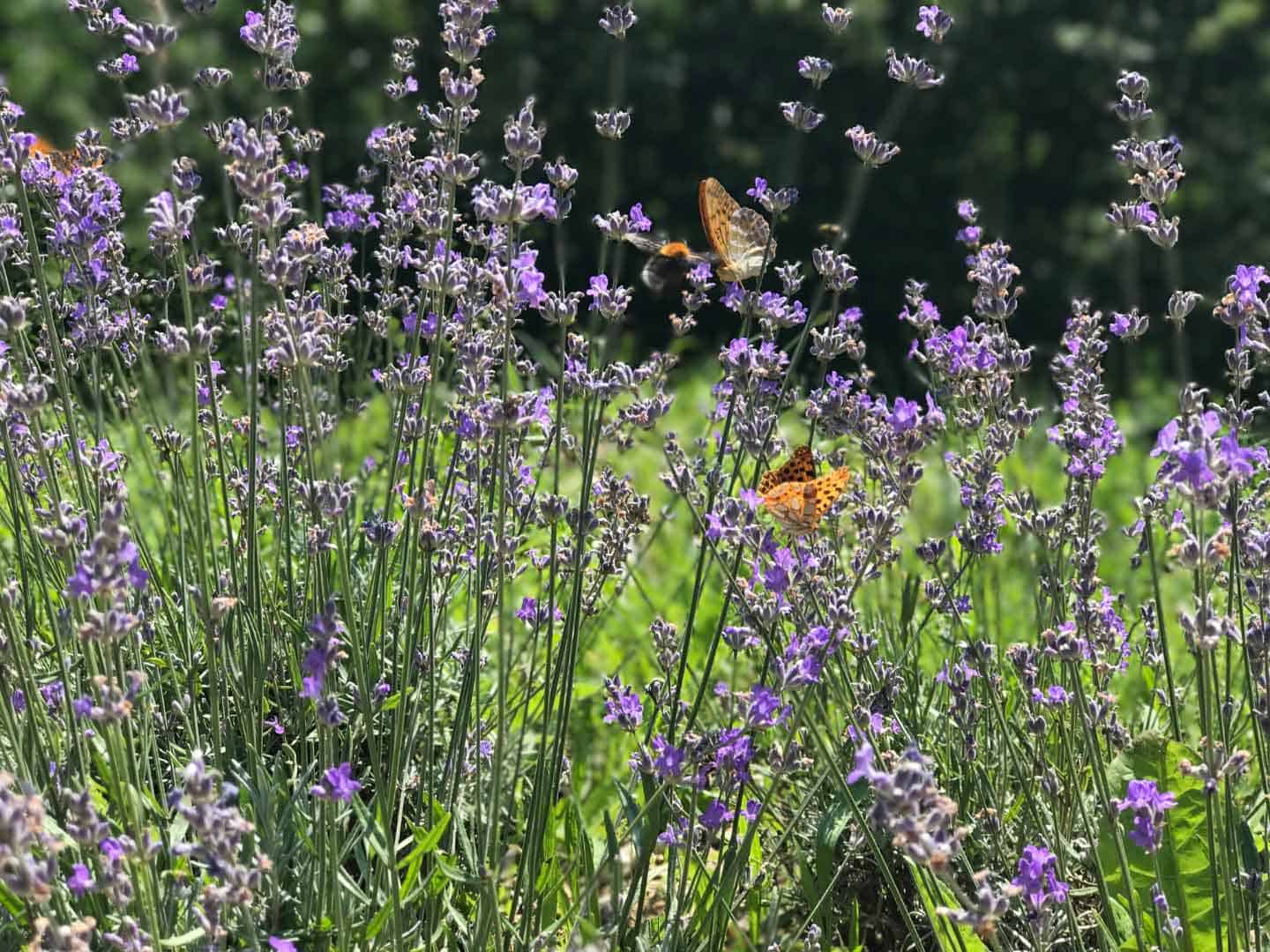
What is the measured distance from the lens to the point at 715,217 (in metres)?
2.80

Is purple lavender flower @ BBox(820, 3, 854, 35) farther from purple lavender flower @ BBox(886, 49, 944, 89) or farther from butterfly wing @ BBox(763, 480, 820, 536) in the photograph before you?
butterfly wing @ BBox(763, 480, 820, 536)

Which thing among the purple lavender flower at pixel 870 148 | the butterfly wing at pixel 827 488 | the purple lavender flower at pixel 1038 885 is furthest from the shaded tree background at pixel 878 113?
the purple lavender flower at pixel 1038 885

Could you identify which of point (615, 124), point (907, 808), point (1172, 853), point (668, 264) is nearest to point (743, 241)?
point (668, 264)

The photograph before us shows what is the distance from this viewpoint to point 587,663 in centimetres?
434

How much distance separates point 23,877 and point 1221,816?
5.76ft

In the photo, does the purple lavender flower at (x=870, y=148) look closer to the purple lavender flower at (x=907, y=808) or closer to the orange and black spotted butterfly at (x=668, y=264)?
the orange and black spotted butterfly at (x=668, y=264)

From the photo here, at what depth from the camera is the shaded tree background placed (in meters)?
8.64

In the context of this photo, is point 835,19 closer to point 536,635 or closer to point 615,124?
point 615,124

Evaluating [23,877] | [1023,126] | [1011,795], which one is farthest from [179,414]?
[1023,126]

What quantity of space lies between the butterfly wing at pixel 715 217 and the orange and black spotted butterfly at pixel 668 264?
2 centimetres

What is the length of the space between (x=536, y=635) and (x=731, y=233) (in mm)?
814

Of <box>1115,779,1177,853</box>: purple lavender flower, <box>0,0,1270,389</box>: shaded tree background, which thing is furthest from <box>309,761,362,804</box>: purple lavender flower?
<box>0,0,1270,389</box>: shaded tree background

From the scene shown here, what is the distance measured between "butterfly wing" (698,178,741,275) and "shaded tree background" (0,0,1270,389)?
5.74m

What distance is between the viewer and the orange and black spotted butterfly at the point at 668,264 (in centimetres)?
275
